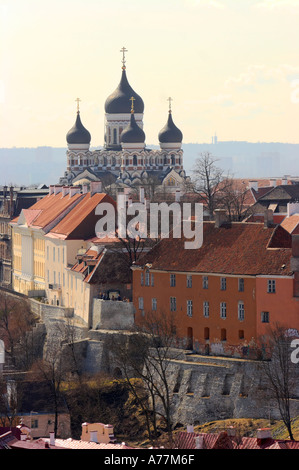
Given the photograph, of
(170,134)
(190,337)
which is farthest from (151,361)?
(170,134)

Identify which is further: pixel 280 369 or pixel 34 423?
pixel 34 423

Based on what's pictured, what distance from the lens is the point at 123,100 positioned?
155 m

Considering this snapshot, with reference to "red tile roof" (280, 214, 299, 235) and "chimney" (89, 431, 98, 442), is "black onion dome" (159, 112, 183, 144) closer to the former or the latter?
"red tile roof" (280, 214, 299, 235)

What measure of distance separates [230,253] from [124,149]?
8986 cm

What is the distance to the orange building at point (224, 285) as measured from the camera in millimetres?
59125

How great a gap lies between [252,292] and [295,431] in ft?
29.2

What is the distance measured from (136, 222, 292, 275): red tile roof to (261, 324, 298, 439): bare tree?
8.75 feet

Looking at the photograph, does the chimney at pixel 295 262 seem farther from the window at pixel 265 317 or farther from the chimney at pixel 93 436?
the chimney at pixel 93 436

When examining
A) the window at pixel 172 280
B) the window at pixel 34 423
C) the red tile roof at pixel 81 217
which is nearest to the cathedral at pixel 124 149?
the red tile roof at pixel 81 217

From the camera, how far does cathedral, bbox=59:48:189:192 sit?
152m

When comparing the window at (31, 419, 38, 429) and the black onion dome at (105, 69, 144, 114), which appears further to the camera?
the black onion dome at (105, 69, 144, 114)

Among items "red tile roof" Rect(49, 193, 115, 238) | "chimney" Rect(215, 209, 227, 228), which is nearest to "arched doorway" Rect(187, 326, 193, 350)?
"chimney" Rect(215, 209, 227, 228)

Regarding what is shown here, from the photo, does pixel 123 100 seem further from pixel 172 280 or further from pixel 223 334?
pixel 223 334
